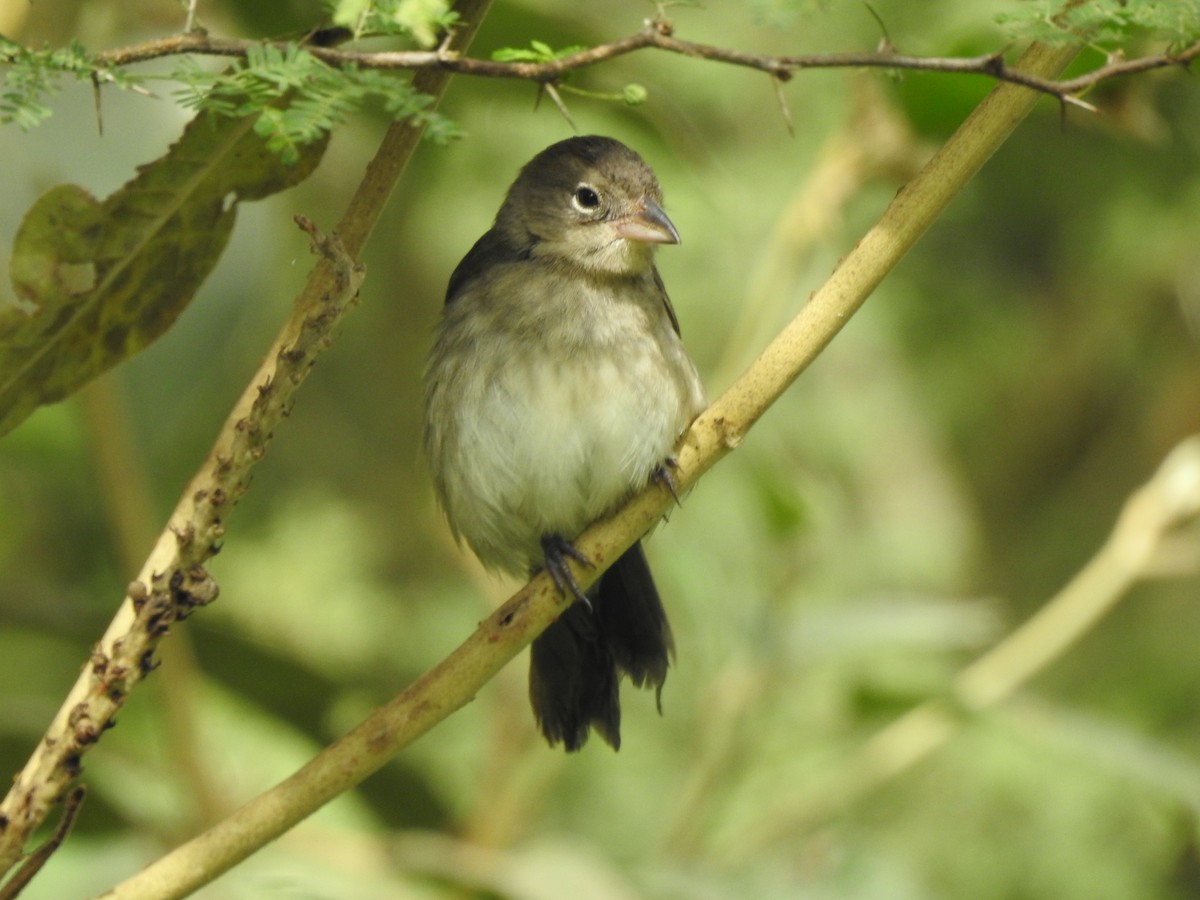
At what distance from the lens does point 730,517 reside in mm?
5699

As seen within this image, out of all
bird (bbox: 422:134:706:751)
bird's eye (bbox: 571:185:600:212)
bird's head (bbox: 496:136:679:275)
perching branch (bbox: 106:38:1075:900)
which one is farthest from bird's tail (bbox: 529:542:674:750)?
perching branch (bbox: 106:38:1075:900)

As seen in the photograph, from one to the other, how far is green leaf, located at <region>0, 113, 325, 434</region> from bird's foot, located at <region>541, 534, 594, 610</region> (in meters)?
0.69

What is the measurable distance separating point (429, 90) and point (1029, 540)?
203 inches

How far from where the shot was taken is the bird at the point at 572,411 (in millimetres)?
3004

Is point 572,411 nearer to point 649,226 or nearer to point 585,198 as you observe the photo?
point 649,226

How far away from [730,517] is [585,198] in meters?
2.45

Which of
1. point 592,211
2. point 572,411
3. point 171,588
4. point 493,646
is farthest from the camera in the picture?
point 592,211

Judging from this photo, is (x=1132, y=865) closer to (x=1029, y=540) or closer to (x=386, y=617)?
(x=1029, y=540)

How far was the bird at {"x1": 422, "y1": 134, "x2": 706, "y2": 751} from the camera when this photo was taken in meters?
3.00

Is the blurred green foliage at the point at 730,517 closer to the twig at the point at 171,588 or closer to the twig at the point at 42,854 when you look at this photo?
the twig at the point at 171,588

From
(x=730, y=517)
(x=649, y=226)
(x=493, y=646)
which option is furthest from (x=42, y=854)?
A: (x=730, y=517)

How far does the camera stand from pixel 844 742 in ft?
16.0

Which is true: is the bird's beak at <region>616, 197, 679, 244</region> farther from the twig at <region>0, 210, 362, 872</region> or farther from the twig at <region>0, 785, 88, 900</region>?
the twig at <region>0, 785, 88, 900</region>

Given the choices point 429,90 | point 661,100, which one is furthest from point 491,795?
point 429,90
